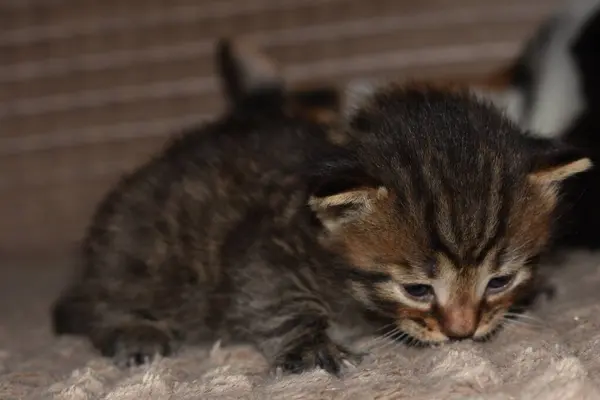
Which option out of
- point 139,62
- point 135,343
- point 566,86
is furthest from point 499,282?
point 139,62

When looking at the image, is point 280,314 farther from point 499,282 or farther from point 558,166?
point 558,166

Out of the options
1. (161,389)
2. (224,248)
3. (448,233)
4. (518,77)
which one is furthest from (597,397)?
(518,77)

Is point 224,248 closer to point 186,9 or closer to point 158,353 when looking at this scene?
point 158,353

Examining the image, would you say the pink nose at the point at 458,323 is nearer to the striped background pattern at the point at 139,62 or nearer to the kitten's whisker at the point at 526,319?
the kitten's whisker at the point at 526,319

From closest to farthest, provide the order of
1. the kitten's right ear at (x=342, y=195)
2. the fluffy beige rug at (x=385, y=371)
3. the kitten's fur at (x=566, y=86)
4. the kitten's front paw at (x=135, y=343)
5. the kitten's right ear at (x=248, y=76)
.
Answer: the fluffy beige rug at (x=385, y=371)
the kitten's right ear at (x=342, y=195)
the kitten's front paw at (x=135, y=343)
the kitten's fur at (x=566, y=86)
the kitten's right ear at (x=248, y=76)

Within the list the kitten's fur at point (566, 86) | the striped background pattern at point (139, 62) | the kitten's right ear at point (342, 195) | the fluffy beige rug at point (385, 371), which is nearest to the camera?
the fluffy beige rug at point (385, 371)

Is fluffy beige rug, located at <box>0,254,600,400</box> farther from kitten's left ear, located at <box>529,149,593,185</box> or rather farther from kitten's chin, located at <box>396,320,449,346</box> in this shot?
kitten's left ear, located at <box>529,149,593,185</box>

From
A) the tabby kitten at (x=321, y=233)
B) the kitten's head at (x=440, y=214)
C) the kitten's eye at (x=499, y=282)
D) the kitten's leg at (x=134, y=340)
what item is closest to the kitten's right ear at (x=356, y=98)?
the tabby kitten at (x=321, y=233)

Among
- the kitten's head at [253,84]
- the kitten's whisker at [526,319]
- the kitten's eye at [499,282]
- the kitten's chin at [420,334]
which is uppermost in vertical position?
the kitten's head at [253,84]
